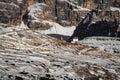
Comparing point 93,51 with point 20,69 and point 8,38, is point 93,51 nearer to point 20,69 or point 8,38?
point 8,38

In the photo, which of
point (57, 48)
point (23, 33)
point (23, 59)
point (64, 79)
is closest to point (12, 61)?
point (23, 59)

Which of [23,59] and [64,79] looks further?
[23,59]

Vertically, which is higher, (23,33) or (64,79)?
(64,79)

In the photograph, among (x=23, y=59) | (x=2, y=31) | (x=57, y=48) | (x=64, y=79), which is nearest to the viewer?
(x=64, y=79)

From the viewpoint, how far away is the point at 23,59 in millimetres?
39656

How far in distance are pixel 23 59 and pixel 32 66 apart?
137 inches

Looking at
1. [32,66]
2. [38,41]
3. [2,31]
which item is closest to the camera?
[32,66]

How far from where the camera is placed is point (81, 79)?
34.6 metres

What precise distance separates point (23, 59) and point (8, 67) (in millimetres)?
5087

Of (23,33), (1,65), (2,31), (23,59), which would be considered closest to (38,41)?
(23,33)

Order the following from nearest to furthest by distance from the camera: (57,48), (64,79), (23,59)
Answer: (64,79) → (23,59) → (57,48)

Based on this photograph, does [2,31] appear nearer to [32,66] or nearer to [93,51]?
[93,51]

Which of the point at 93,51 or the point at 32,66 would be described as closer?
the point at 32,66

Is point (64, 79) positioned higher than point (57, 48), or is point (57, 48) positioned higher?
point (64, 79)
